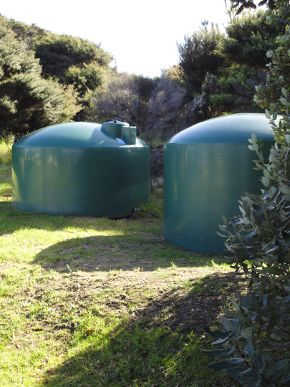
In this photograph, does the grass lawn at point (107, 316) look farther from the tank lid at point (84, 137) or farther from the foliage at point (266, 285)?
the tank lid at point (84, 137)

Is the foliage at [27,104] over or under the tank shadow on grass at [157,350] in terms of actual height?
over

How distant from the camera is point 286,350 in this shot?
2881 millimetres

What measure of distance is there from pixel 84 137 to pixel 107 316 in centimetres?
509

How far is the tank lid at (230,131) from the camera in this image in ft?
18.4

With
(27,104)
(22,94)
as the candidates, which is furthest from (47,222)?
(27,104)

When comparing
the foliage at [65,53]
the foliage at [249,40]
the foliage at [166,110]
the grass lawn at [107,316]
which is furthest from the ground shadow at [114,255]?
the foliage at [65,53]

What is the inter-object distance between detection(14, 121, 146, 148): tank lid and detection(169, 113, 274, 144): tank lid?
263cm

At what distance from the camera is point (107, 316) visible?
3863 millimetres

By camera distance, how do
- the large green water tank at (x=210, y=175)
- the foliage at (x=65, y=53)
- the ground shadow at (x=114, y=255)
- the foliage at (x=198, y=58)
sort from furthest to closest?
the foliage at (x=65, y=53)
the foliage at (x=198, y=58)
the large green water tank at (x=210, y=175)
the ground shadow at (x=114, y=255)

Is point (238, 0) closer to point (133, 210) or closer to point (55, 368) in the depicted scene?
point (55, 368)

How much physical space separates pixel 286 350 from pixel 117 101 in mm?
15452

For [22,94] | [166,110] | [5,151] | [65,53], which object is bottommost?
[5,151]

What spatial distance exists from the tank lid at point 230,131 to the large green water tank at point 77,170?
258cm

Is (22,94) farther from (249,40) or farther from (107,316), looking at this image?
(107,316)
